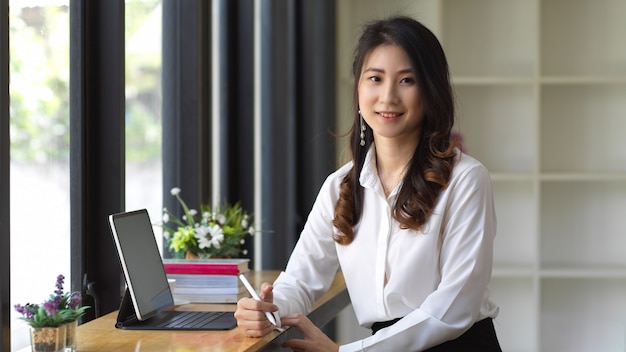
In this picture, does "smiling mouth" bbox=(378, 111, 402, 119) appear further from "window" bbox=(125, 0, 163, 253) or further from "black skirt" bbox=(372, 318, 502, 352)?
"window" bbox=(125, 0, 163, 253)

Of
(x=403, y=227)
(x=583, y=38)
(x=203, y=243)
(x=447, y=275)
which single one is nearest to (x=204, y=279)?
(x=203, y=243)

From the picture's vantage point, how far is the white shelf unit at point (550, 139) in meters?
4.98

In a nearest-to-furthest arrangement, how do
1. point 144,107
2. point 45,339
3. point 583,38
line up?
point 45,339 → point 144,107 → point 583,38

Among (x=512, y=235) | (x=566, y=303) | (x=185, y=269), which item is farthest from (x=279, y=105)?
(x=566, y=303)

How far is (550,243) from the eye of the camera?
5066 mm

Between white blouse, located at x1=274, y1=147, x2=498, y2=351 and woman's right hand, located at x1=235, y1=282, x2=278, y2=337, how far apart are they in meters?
0.17

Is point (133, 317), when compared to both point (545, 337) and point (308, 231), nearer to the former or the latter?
point (308, 231)

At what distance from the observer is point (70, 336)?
1.81m

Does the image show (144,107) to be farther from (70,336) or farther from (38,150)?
(70,336)

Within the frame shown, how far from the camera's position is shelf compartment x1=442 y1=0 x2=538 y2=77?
5.01 meters

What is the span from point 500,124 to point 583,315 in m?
1.14

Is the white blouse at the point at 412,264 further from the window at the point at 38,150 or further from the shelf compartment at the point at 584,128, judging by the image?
the shelf compartment at the point at 584,128

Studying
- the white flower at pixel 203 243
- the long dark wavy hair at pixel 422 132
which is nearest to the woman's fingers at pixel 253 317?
the long dark wavy hair at pixel 422 132

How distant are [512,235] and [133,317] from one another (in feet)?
10.6
